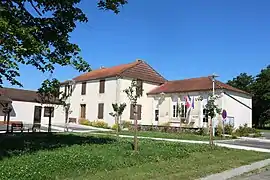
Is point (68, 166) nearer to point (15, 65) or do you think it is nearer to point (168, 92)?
A: point (15, 65)

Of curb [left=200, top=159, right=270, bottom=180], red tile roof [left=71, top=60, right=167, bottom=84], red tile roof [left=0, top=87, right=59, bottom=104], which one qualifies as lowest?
curb [left=200, top=159, right=270, bottom=180]

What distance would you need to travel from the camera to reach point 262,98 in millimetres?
56406

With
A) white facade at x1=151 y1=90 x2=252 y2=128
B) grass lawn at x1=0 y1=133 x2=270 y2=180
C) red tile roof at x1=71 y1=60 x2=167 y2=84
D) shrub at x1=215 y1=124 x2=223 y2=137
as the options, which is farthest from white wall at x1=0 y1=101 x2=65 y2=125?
grass lawn at x1=0 y1=133 x2=270 y2=180

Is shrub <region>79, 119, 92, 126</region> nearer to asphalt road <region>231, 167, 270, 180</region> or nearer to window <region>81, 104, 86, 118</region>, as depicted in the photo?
window <region>81, 104, 86, 118</region>

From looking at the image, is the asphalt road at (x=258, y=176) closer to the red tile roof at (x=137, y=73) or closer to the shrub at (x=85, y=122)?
the red tile roof at (x=137, y=73)

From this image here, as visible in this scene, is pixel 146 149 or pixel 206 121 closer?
pixel 146 149

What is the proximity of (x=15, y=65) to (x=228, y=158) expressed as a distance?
374 inches

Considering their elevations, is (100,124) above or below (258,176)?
above

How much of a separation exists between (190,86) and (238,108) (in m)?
5.47

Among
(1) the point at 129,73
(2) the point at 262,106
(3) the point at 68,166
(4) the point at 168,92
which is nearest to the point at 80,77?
(1) the point at 129,73

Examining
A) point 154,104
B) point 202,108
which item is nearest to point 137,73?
point 154,104

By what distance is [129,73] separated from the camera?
39281 mm

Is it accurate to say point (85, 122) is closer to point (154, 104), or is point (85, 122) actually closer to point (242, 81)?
point (154, 104)

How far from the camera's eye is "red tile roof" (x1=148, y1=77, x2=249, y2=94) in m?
33.8
